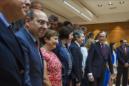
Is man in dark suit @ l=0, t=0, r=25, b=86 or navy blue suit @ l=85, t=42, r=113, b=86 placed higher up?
man in dark suit @ l=0, t=0, r=25, b=86

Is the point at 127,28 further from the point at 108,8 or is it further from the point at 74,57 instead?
the point at 74,57

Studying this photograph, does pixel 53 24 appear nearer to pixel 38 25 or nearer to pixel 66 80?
pixel 66 80

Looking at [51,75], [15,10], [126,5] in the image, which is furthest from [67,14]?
[15,10]

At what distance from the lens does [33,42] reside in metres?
2.18

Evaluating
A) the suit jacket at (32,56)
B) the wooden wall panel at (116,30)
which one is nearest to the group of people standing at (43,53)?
the suit jacket at (32,56)

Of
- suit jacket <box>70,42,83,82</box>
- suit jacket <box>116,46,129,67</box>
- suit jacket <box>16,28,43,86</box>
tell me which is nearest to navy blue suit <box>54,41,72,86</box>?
suit jacket <box>70,42,83,82</box>

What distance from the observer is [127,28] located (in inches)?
581

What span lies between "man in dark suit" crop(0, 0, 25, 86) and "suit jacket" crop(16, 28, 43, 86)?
56 centimetres

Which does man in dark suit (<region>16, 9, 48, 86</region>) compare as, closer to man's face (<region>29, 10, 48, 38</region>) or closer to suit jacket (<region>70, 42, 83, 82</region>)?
man's face (<region>29, 10, 48, 38</region>)

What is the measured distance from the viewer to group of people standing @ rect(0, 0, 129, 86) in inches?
48.6

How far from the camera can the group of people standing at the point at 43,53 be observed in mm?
1233

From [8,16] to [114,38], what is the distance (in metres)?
Result: 13.9

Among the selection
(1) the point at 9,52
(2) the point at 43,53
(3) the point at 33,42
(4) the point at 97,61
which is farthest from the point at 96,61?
(1) the point at 9,52

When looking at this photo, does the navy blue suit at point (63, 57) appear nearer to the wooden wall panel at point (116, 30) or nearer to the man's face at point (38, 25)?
Result: the man's face at point (38, 25)
